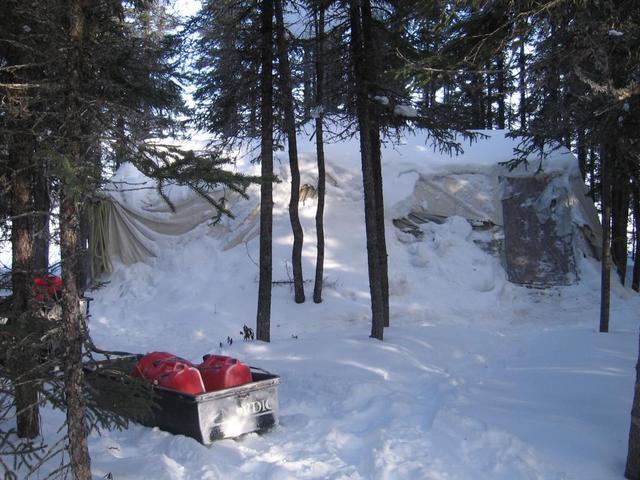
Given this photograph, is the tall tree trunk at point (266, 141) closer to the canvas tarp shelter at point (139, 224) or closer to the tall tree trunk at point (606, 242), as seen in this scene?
the tall tree trunk at point (606, 242)

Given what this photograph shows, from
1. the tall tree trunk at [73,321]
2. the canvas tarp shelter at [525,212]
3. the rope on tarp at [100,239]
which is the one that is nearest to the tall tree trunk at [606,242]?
the canvas tarp shelter at [525,212]

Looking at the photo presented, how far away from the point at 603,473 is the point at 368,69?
326 inches

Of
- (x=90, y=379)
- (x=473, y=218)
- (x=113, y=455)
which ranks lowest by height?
(x=113, y=455)

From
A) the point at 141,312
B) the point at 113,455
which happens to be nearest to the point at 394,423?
the point at 113,455

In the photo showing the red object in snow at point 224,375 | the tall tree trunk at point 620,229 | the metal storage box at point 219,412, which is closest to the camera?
the metal storage box at point 219,412

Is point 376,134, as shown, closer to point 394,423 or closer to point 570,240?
point 394,423

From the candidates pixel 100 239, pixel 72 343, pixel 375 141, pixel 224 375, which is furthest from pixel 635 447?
pixel 100 239

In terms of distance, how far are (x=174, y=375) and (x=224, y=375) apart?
542 mm

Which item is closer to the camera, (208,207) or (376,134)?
(376,134)

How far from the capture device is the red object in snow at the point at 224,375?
21.7ft

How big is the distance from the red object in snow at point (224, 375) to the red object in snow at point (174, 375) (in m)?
0.17

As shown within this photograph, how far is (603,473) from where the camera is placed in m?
4.96

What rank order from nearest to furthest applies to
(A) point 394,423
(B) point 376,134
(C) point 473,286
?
(A) point 394,423, (B) point 376,134, (C) point 473,286

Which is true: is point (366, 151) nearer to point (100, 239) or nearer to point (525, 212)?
point (525, 212)
